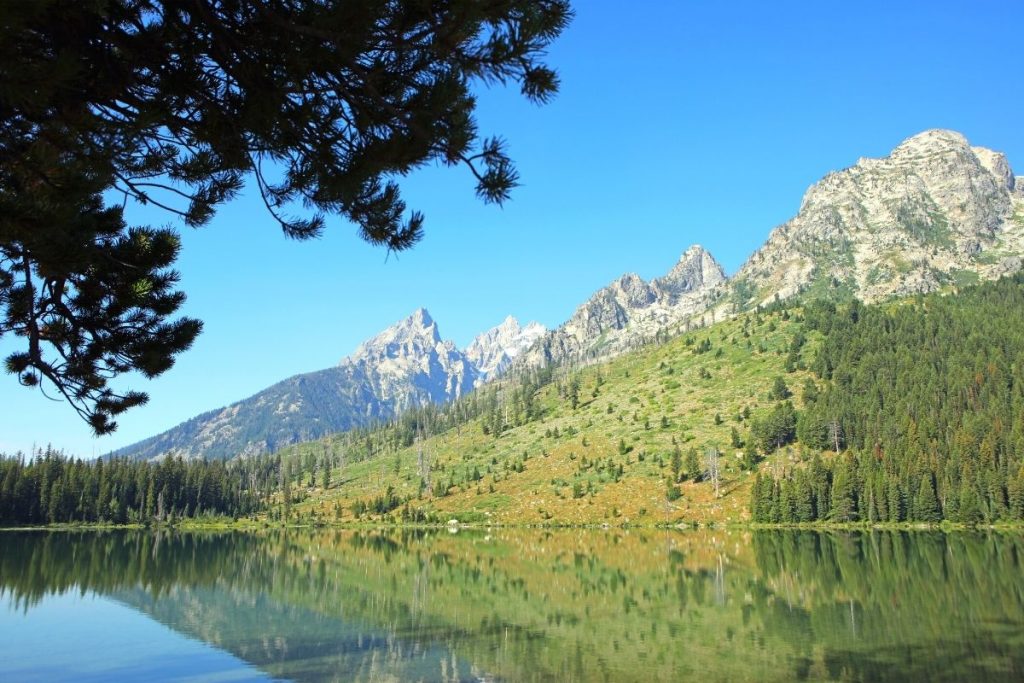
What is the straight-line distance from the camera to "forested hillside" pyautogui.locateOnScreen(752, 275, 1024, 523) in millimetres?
118875

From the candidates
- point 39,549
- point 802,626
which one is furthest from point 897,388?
point 39,549

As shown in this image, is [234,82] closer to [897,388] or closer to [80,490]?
[897,388]

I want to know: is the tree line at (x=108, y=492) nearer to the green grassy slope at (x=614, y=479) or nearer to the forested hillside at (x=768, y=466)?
the forested hillside at (x=768, y=466)

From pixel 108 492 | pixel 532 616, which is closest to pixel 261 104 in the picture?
pixel 532 616

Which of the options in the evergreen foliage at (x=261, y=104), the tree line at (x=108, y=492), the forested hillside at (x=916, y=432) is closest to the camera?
the evergreen foliage at (x=261, y=104)

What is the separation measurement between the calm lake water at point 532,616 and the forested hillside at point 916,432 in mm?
42408

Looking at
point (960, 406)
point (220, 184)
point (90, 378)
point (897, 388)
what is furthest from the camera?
point (897, 388)

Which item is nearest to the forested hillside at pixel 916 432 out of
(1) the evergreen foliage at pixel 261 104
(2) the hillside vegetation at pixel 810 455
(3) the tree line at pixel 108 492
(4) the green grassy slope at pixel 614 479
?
(2) the hillside vegetation at pixel 810 455

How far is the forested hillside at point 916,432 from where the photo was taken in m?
119

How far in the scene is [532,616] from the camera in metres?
42.7

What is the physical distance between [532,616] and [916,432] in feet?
399

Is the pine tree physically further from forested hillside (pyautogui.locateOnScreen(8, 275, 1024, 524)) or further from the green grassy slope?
the green grassy slope

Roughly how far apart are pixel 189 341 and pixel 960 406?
165 meters

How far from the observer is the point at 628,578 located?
5838cm
